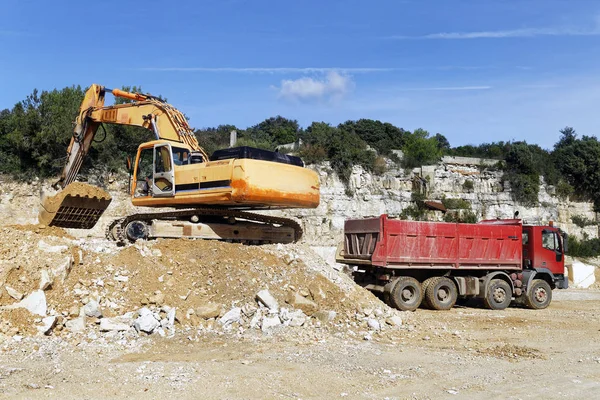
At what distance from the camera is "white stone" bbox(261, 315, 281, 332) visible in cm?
963

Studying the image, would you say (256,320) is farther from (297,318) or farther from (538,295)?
(538,295)

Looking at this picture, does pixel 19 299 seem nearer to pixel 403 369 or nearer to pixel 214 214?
pixel 214 214

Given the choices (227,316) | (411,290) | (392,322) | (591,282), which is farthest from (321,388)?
(591,282)

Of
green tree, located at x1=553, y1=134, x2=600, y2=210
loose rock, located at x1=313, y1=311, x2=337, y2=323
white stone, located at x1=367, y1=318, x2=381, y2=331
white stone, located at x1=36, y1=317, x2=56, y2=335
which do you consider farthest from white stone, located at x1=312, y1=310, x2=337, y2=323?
green tree, located at x1=553, y1=134, x2=600, y2=210

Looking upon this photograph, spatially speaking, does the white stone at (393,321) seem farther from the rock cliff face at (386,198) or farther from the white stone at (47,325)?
the rock cliff face at (386,198)

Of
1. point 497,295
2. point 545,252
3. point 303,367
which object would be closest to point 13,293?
point 303,367

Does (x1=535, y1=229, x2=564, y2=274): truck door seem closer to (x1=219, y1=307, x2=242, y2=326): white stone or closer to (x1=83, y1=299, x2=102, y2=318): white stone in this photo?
(x1=219, y1=307, x2=242, y2=326): white stone

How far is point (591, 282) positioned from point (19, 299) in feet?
81.7

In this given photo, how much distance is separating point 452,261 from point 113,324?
9675 millimetres

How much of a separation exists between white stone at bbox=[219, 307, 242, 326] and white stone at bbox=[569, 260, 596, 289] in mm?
20864

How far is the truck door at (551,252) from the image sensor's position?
16.9m

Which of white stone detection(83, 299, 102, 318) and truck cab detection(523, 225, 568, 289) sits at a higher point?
truck cab detection(523, 225, 568, 289)

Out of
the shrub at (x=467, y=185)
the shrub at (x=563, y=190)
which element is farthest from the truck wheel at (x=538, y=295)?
the shrub at (x=563, y=190)

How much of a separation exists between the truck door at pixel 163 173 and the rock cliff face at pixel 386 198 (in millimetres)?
13806
